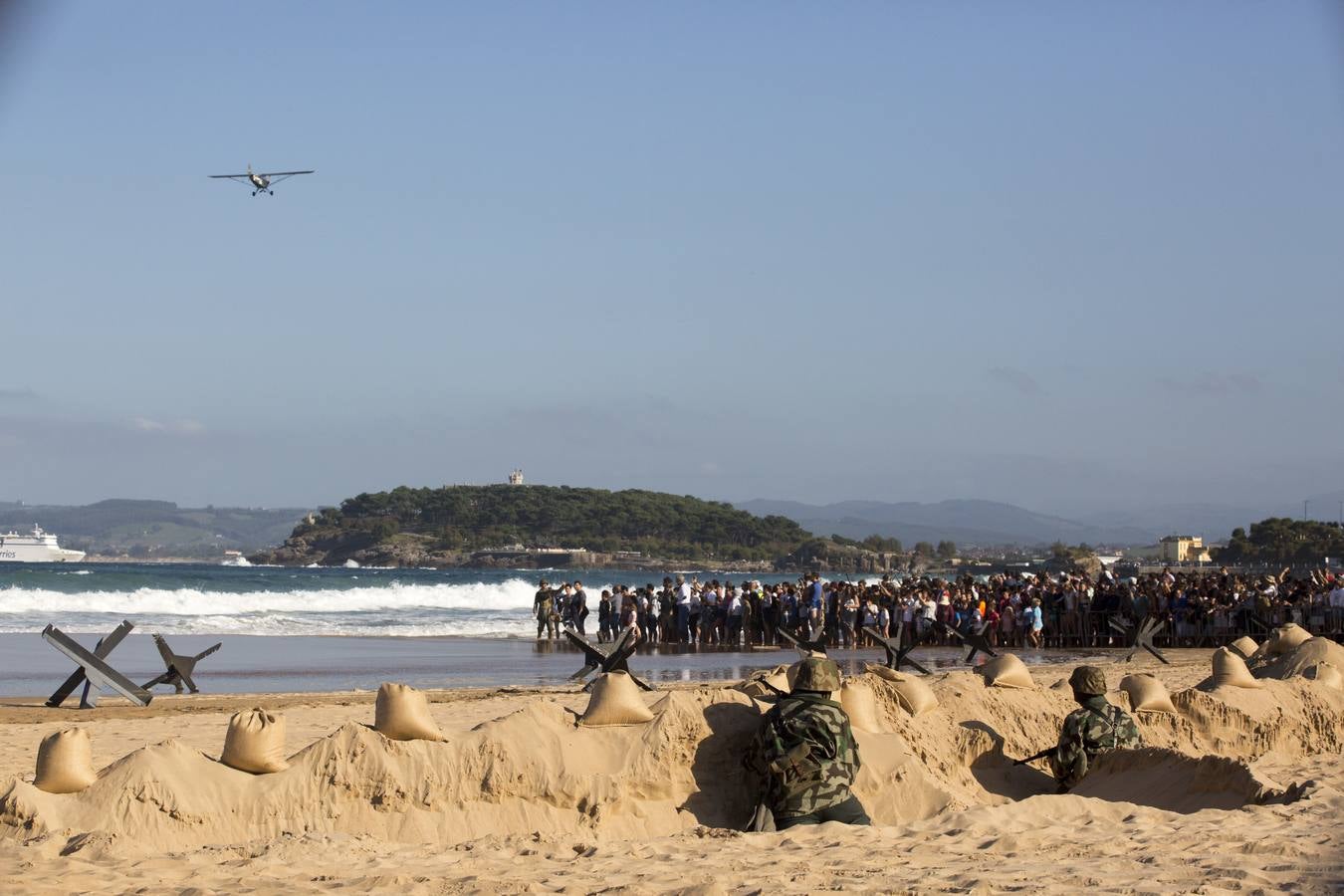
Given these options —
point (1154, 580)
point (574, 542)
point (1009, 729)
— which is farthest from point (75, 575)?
point (574, 542)

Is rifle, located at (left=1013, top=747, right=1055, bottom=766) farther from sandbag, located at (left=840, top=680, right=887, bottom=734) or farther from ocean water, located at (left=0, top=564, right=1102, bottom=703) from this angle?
ocean water, located at (left=0, top=564, right=1102, bottom=703)

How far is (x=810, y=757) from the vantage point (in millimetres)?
7922

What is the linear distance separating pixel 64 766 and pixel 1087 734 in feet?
21.7

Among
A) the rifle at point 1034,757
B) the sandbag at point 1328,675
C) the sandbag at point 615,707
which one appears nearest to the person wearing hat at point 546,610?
the sandbag at point 1328,675

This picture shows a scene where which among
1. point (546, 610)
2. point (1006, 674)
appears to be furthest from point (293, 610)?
point (1006, 674)

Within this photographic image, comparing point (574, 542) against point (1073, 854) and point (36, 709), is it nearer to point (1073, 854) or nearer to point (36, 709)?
point (36, 709)

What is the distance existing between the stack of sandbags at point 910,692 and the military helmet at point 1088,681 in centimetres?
108

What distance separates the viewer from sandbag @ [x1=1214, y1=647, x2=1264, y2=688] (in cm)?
1218

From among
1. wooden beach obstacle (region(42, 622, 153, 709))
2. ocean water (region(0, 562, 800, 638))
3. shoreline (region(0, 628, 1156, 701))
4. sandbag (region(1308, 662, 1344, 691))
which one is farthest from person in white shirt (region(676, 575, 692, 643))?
sandbag (region(1308, 662, 1344, 691))

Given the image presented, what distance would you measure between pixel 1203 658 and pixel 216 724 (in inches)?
623

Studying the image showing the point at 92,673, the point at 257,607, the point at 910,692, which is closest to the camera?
the point at 910,692

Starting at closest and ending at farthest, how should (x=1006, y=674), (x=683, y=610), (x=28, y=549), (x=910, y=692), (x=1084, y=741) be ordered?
1. (x=1084, y=741)
2. (x=910, y=692)
3. (x=1006, y=674)
4. (x=683, y=610)
5. (x=28, y=549)

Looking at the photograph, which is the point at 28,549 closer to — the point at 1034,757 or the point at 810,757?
the point at 1034,757

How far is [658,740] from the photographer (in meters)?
8.59
